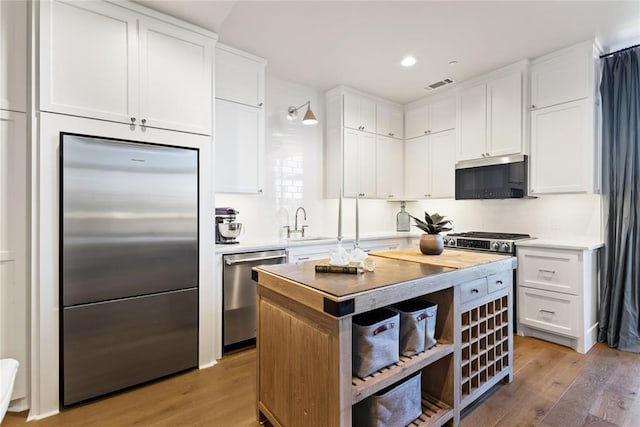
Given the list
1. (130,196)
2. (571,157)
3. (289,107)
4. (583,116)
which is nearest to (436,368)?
Result: (130,196)

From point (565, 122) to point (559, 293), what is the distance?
1.67m

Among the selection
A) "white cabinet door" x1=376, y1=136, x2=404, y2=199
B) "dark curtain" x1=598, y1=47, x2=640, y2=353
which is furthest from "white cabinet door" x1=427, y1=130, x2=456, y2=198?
"dark curtain" x1=598, y1=47, x2=640, y2=353

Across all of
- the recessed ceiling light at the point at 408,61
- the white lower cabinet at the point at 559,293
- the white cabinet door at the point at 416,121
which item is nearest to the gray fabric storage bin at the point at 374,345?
the white lower cabinet at the point at 559,293

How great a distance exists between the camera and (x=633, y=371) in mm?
2404

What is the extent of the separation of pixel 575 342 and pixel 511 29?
2876 mm

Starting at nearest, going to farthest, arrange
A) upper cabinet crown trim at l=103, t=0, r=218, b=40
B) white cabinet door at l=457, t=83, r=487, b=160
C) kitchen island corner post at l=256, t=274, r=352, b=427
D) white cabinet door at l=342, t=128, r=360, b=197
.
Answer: kitchen island corner post at l=256, t=274, r=352, b=427 → upper cabinet crown trim at l=103, t=0, r=218, b=40 → white cabinet door at l=457, t=83, r=487, b=160 → white cabinet door at l=342, t=128, r=360, b=197

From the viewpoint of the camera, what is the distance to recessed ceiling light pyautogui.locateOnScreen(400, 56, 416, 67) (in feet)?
10.5

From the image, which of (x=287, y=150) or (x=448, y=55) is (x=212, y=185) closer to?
(x=287, y=150)

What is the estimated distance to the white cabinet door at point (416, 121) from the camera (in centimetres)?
439

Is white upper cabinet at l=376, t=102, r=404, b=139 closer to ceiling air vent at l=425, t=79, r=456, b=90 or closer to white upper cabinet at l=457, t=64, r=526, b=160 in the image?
ceiling air vent at l=425, t=79, r=456, b=90

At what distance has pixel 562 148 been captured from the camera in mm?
3070

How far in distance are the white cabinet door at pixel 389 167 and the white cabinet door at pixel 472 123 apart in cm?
92

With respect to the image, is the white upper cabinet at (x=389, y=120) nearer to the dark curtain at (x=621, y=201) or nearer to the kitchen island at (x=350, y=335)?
the dark curtain at (x=621, y=201)

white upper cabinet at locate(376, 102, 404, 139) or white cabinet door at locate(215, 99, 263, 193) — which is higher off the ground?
white upper cabinet at locate(376, 102, 404, 139)
